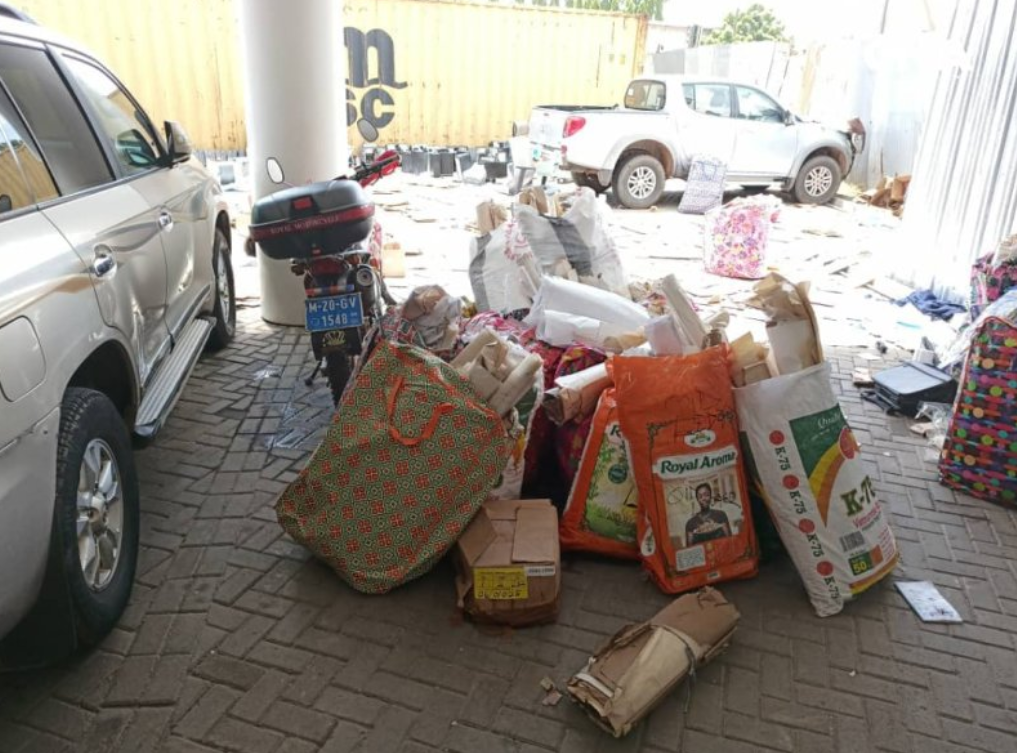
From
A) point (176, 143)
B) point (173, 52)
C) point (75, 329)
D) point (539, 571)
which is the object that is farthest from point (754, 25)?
point (75, 329)

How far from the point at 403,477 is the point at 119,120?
247cm

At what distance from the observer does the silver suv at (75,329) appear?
1873 millimetres

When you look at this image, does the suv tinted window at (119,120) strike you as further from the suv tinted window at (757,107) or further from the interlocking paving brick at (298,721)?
the suv tinted window at (757,107)

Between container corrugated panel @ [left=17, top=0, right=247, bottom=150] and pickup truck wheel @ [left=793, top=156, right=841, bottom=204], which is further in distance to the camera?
pickup truck wheel @ [left=793, top=156, right=841, bottom=204]

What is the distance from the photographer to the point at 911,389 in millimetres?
4410

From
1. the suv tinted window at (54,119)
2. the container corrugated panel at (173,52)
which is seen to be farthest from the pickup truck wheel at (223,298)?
the container corrugated panel at (173,52)

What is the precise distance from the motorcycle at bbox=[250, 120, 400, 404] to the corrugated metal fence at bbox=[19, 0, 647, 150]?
9.53 meters

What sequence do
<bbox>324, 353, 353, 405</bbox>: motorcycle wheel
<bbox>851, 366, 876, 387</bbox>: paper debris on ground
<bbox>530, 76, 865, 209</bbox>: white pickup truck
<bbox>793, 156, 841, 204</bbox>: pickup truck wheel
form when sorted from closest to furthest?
1. <bbox>324, 353, 353, 405</bbox>: motorcycle wheel
2. <bbox>851, 366, 876, 387</bbox>: paper debris on ground
3. <bbox>530, 76, 865, 209</bbox>: white pickup truck
4. <bbox>793, 156, 841, 204</bbox>: pickup truck wheel

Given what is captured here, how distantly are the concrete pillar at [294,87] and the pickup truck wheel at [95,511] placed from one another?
2.95 metres

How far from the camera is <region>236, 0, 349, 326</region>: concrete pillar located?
4.71 metres

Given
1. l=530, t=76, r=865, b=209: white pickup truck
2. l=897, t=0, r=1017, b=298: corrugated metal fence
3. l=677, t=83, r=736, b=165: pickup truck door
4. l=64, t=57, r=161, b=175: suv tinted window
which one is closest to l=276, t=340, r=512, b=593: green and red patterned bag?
l=64, t=57, r=161, b=175: suv tinted window

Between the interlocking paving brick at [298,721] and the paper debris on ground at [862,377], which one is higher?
the interlocking paving brick at [298,721]

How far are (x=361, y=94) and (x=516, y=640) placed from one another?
12.5 m

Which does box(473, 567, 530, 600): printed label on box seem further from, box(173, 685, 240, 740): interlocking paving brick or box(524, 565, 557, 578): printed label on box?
box(173, 685, 240, 740): interlocking paving brick
